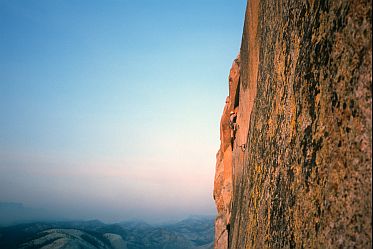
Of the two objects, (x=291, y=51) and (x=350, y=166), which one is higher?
(x=291, y=51)

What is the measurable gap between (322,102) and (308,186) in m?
0.87

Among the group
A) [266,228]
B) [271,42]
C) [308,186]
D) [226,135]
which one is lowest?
[266,228]

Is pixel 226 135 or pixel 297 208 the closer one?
pixel 297 208

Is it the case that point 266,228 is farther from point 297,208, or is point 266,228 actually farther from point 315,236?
point 315,236

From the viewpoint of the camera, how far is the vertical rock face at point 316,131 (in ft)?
6.14

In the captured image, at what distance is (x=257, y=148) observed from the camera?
5195 mm

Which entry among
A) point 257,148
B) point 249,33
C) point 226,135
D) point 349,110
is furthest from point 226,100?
point 349,110

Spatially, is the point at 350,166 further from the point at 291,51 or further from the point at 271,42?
Result: the point at 271,42

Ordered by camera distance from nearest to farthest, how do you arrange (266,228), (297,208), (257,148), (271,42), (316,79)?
(316,79), (297,208), (266,228), (271,42), (257,148)

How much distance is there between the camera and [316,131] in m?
2.63

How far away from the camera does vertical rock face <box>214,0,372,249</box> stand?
1.87m

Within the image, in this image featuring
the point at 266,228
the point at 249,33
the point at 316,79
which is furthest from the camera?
the point at 249,33

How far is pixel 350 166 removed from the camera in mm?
1972

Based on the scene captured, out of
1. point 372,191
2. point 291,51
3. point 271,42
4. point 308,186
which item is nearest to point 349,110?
point 372,191
